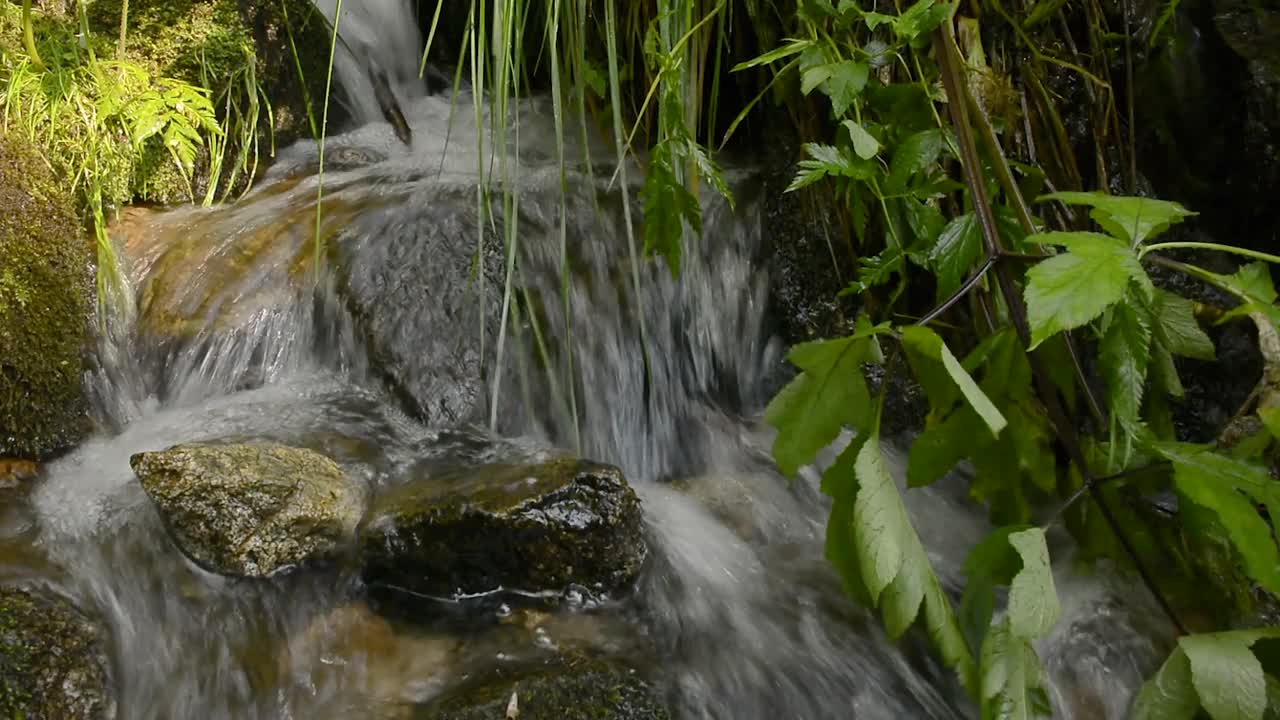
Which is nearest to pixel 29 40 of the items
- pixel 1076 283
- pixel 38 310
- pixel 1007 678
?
pixel 38 310

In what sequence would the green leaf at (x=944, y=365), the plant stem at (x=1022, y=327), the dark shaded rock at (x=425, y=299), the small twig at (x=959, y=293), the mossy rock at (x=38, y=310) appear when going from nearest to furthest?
the green leaf at (x=944, y=365) → the small twig at (x=959, y=293) → the plant stem at (x=1022, y=327) → the mossy rock at (x=38, y=310) → the dark shaded rock at (x=425, y=299)

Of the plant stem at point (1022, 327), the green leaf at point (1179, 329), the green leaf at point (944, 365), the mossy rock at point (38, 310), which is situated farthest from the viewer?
the mossy rock at point (38, 310)

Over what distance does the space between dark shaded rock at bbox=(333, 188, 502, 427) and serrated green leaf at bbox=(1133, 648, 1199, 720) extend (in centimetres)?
156

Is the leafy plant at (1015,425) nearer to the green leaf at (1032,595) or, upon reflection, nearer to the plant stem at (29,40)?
the green leaf at (1032,595)

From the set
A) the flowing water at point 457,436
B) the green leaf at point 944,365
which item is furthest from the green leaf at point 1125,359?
the flowing water at point 457,436

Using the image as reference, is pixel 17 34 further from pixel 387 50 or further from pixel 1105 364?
pixel 1105 364

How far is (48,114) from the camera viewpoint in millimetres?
2559

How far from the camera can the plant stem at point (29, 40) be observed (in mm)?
2479

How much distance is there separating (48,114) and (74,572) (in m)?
1.33

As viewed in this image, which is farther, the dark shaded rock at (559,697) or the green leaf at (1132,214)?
the dark shaded rock at (559,697)

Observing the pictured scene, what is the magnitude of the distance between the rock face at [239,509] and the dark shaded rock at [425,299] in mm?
501

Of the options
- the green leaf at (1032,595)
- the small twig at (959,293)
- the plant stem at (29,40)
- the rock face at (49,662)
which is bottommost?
the rock face at (49,662)

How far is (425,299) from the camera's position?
101 inches

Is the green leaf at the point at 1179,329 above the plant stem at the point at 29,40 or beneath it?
beneath
